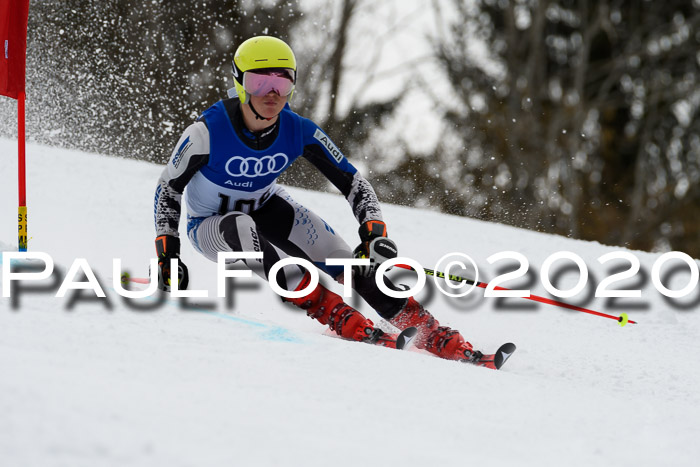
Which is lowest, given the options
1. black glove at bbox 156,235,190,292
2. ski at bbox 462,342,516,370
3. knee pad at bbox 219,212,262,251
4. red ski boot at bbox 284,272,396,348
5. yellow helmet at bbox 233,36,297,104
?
ski at bbox 462,342,516,370

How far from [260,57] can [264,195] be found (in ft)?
2.13

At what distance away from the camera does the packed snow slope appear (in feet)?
5.72

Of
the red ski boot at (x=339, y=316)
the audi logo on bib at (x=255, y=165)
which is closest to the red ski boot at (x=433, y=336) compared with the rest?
the red ski boot at (x=339, y=316)

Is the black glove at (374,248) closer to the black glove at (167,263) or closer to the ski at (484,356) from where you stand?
the ski at (484,356)

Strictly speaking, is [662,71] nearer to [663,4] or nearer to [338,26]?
[663,4]

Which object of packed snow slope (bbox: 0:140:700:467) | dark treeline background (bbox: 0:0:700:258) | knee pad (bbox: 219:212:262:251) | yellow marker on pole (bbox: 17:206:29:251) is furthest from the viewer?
dark treeline background (bbox: 0:0:700:258)

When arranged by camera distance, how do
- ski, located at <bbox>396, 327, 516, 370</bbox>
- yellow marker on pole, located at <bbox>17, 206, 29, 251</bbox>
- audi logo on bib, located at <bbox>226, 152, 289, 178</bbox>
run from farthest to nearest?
yellow marker on pole, located at <bbox>17, 206, 29, 251</bbox>, audi logo on bib, located at <bbox>226, 152, 289, 178</bbox>, ski, located at <bbox>396, 327, 516, 370</bbox>

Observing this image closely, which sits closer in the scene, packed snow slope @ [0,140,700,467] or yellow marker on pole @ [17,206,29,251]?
packed snow slope @ [0,140,700,467]

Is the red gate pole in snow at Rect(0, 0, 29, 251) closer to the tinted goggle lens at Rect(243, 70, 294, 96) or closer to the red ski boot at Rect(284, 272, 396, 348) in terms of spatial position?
the tinted goggle lens at Rect(243, 70, 294, 96)

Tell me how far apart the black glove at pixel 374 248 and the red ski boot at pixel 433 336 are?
245 millimetres

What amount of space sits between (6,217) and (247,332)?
3.24m

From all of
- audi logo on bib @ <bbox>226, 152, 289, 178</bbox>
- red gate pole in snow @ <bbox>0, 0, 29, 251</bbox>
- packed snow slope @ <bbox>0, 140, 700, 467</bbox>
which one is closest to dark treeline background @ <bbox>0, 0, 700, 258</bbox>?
red gate pole in snow @ <bbox>0, 0, 29, 251</bbox>

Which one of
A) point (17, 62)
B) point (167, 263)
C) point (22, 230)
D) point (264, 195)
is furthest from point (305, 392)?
point (17, 62)

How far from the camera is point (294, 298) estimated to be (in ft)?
11.6
